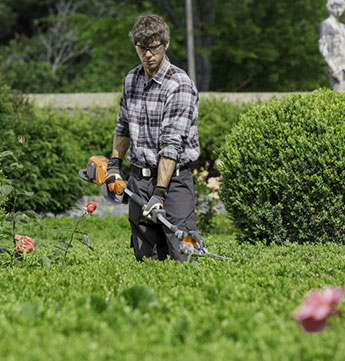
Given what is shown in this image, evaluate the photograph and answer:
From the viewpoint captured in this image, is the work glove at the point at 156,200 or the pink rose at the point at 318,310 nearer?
the pink rose at the point at 318,310

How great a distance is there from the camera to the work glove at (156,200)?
157 inches

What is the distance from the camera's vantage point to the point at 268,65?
2403cm

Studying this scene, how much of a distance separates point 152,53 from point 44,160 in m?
5.63

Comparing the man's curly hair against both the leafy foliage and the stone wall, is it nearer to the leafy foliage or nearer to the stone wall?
the stone wall

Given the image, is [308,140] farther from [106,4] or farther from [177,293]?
[106,4]

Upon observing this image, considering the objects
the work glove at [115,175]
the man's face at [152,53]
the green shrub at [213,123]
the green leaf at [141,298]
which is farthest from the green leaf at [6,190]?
the green shrub at [213,123]

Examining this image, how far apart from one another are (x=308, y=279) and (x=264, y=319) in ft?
3.53

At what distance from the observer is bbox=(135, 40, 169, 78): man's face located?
4.12 m

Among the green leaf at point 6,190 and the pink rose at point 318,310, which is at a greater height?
the pink rose at point 318,310

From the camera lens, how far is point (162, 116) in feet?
13.9

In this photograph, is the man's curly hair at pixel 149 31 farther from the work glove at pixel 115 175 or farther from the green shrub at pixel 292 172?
the green shrub at pixel 292 172

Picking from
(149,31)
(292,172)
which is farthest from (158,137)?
(292,172)

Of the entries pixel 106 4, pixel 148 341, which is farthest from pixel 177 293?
pixel 106 4

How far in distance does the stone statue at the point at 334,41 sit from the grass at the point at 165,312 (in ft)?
29.0
